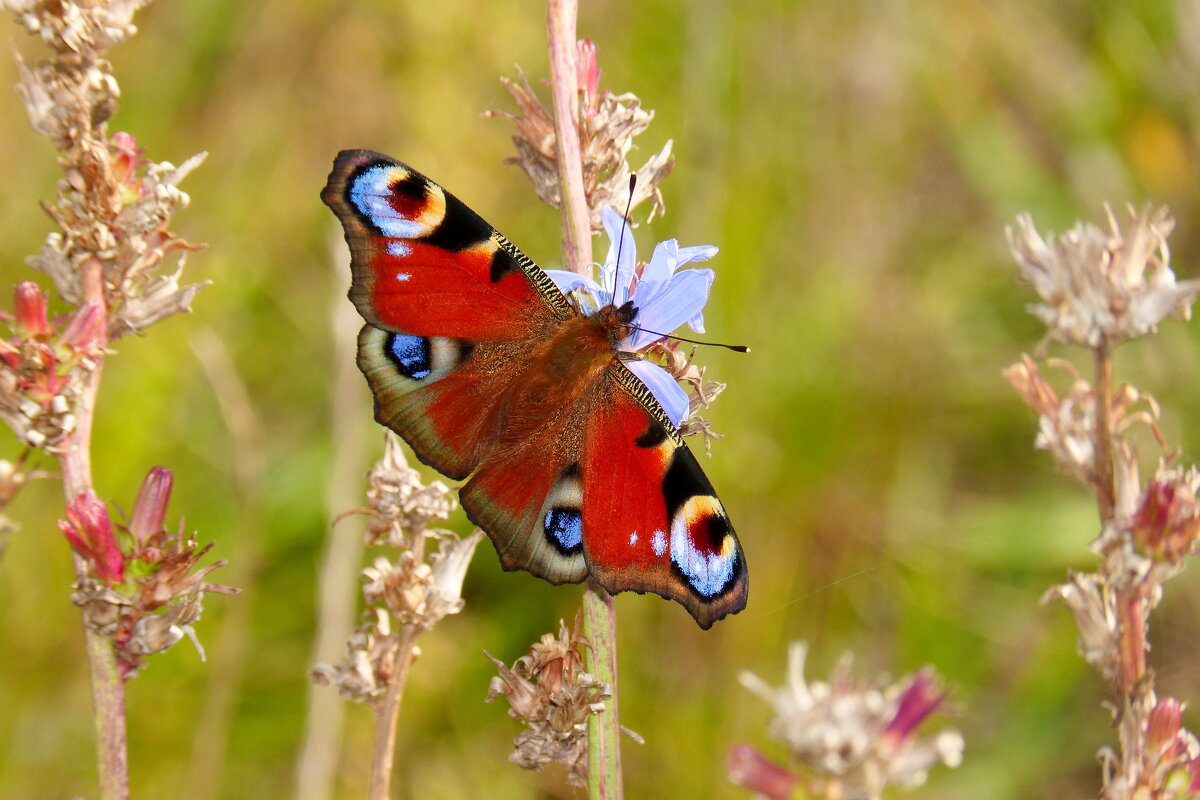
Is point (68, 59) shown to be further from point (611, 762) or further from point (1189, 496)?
point (1189, 496)

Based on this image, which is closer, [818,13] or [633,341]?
[633,341]

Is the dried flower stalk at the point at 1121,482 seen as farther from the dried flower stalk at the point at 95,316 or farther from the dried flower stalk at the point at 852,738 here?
the dried flower stalk at the point at 95,316

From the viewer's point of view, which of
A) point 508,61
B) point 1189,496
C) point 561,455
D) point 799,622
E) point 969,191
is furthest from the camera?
point 969,191

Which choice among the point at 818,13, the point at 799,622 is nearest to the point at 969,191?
the point at 818,13

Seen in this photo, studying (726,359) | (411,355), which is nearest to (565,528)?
(411,355)

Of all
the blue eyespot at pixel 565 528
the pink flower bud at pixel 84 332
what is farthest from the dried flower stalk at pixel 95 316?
the blue eyespot at pixel 565 528

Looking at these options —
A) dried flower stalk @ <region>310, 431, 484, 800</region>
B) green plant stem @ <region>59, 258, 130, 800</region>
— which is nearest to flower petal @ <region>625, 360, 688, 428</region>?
dried flower stalk @ <region>310, 431, 484, 800</region>

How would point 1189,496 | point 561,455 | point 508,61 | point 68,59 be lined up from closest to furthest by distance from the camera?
1. point 1189,496
2. point 68,59
3. point 561,455
4. point 508,61

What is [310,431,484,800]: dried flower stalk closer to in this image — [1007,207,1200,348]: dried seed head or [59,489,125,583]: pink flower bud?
[59,489,125,583]: pink flower bud
